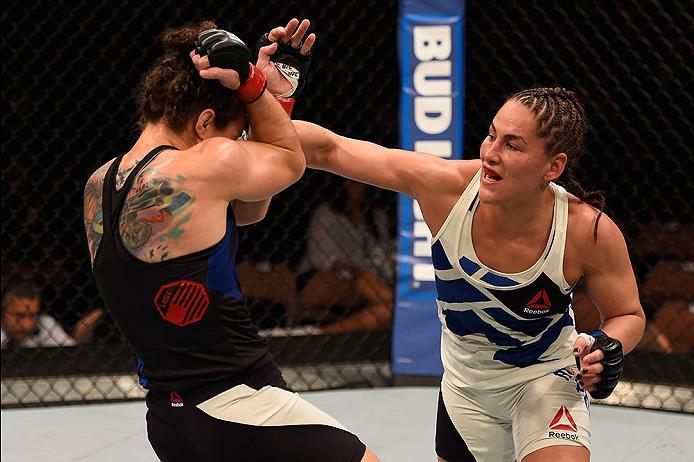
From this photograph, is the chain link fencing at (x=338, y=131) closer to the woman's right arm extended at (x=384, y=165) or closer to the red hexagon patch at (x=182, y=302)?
the woman's right arm extended at (x=384, y=165)

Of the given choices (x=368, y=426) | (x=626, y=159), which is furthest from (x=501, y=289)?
(x=626, y=159)

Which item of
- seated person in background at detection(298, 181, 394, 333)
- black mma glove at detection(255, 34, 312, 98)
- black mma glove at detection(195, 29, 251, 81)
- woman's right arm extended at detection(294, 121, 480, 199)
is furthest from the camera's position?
seated person in background at detection(298, 181, 394, 333)

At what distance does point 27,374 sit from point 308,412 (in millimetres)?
2361

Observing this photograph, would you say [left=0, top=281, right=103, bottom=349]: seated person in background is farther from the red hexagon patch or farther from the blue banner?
the red hexagon patch

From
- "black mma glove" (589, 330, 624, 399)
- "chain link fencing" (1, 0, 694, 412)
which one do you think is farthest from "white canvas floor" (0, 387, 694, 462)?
"black mma glove" (589, 330, 624, 399)

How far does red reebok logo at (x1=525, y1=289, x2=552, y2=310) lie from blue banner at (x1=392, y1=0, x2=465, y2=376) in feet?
5.28

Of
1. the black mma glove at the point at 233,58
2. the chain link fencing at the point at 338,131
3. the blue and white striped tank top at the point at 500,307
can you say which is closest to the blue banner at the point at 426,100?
the chain link fencing at the point at 338,131

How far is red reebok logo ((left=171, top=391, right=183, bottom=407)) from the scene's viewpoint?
163 cm

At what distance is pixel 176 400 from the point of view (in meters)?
1.63

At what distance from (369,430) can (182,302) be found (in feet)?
5.99

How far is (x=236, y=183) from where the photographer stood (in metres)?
1.59

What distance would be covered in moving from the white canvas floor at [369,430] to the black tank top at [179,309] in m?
A: 1.48

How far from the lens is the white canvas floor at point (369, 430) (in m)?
3.06

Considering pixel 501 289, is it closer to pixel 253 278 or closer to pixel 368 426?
pixel 368 426
